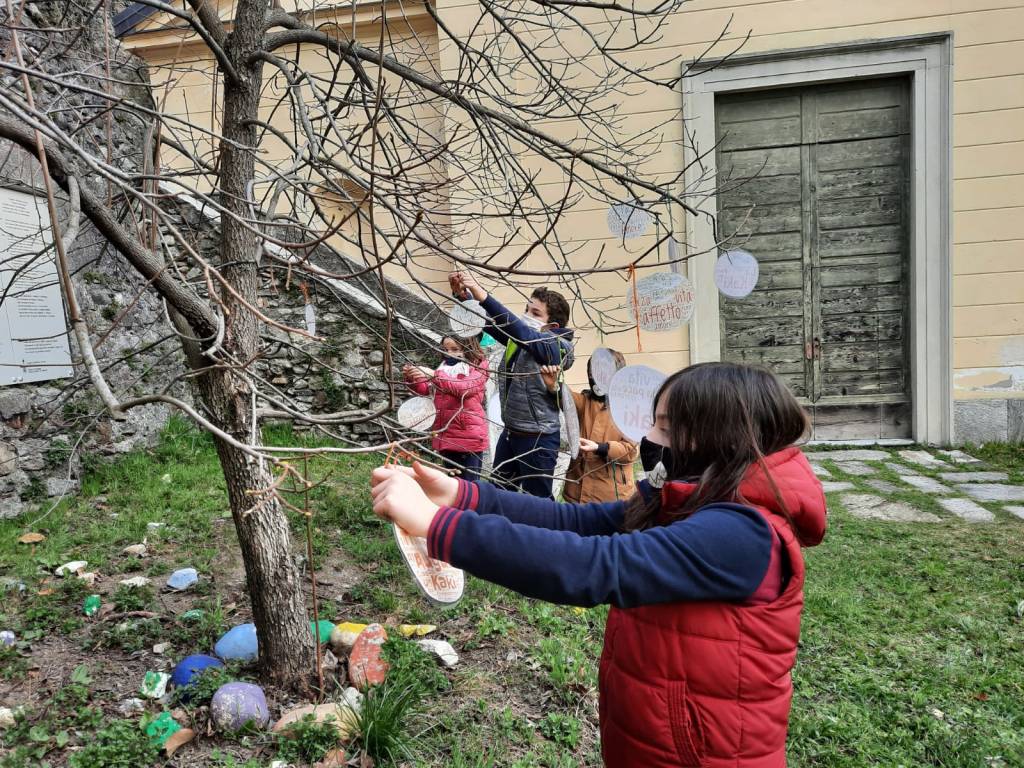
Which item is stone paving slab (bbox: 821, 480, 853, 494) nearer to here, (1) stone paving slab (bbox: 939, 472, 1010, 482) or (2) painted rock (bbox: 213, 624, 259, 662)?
(1) stone paving slab (bbox: 939, 472, 1010, 482)

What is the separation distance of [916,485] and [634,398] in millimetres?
4005

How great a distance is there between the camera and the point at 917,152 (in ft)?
21.0

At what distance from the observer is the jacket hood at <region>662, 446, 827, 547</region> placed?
4.27 ft

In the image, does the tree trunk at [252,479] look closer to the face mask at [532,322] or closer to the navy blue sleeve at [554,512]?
the navy blue sleeve at [554,512]

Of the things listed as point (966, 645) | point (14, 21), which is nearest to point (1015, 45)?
point (966, 645)

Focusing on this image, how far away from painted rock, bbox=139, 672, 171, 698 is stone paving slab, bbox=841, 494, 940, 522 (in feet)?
14.2

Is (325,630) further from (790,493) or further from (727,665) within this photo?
(790,493)

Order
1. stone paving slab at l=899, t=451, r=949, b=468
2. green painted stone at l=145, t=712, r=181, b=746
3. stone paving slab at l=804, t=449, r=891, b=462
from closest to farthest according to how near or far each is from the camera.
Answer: green painted stone at l=145, t=712, r=181, b=746, stone paving slab at l=899, t=451, r=949, b=468, stone paving slab at l=804, t=449, r=891, b=462

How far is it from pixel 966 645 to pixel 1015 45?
582 centimetres

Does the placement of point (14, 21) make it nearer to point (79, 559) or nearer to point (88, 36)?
point (88, 36)

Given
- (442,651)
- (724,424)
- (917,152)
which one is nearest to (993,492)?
(917,152)

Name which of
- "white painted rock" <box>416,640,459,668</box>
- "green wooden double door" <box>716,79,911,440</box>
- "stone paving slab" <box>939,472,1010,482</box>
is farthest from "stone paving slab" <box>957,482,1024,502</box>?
"white painted rock" <box>416,640,459,668</box>

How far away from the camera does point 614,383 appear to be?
2629 mm

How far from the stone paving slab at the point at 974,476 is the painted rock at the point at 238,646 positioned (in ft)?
17.6
